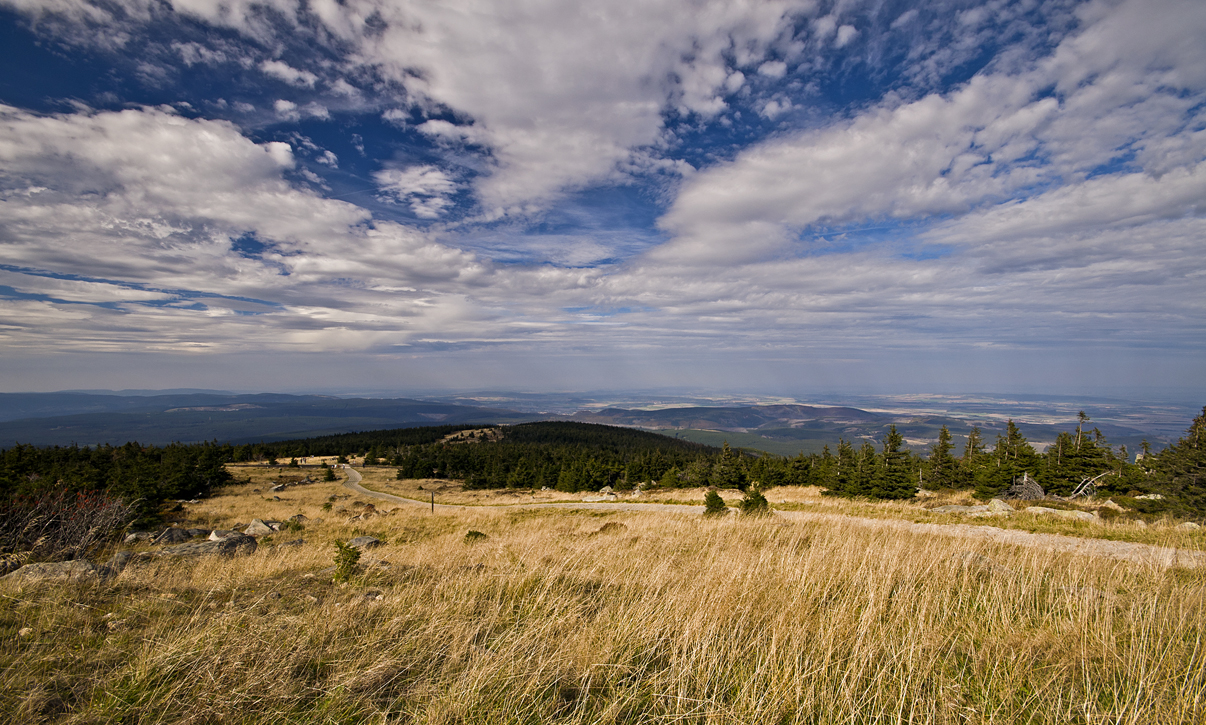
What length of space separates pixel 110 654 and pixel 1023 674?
7935 mm

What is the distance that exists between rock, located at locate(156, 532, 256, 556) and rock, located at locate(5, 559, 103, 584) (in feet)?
11.5

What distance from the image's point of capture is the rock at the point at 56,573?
612 cm

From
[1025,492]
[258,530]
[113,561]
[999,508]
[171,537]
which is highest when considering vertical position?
[113,561]

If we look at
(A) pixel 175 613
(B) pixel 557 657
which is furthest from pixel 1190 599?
(A) pixel 175 613

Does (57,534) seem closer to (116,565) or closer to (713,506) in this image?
(116,565)

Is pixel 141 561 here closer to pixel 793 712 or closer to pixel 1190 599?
pixel 793 712

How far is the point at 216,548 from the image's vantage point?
10891 millimetres

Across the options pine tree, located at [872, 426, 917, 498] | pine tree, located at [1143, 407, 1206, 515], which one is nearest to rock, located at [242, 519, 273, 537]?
pine tree, located at [872, 426, 917, 498]

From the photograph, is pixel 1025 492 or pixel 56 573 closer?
pixel 56 573

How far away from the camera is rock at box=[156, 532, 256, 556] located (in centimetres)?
1015

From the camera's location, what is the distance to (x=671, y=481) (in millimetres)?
53812

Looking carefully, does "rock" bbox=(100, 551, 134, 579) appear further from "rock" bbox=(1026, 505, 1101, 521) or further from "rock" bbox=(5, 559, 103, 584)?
"rock" bbox=(1026, 505, 1101, 521)

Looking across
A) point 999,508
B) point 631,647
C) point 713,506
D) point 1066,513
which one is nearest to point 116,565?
point 631,647

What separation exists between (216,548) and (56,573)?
5172 mm
